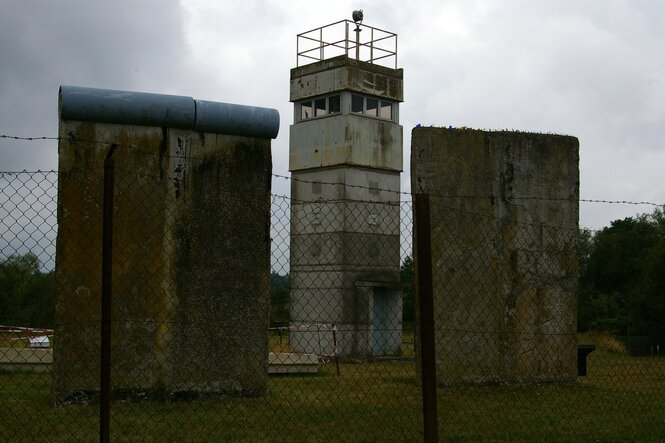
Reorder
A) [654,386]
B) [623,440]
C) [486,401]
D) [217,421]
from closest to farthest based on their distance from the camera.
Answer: [623,440], [217,421], [486,401], [654,386]

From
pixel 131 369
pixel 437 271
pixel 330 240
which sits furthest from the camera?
pixel 330 240

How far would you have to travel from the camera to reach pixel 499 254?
13953 mm

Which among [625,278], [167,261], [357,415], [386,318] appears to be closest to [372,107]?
[386,318]

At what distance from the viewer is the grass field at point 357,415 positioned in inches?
360

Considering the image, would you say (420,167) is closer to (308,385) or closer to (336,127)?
(308,385)

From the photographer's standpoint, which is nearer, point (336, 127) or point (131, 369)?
point (131, 369)

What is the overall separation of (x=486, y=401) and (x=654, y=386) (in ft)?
12.3

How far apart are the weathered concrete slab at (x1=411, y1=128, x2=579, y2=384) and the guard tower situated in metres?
9.70

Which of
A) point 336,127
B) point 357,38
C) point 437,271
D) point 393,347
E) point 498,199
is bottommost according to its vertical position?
point 393,347

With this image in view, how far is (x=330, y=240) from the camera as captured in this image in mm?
24469

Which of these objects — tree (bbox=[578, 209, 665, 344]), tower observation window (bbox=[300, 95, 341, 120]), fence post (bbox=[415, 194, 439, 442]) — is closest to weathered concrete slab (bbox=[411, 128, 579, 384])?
fence post (bbox=[415, 194, 439, 442])

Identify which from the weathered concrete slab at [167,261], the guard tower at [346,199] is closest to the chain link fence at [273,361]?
the weathered concrete slab at [167,261]

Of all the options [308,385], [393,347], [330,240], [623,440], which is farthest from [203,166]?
[393,347]

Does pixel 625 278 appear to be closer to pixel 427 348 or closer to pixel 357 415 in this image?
pixel 357 415
